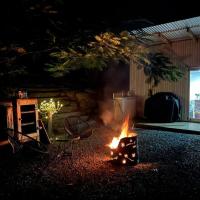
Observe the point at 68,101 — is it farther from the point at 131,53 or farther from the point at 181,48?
the point at 131,53

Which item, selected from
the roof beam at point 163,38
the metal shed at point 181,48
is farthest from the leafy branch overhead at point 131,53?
the roof beam at point 163,38

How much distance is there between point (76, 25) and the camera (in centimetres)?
388

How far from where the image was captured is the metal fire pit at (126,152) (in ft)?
19.4

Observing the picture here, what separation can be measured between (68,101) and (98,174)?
6.92 metres

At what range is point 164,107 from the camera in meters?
11.6

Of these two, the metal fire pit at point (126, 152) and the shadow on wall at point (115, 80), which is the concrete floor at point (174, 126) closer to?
the shadow on wall at point (115, 80)

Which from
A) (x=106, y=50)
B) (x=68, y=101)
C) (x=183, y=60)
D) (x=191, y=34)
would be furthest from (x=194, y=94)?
(x=106, y=50)

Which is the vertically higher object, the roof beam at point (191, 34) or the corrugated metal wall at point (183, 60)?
the roof beam at point (191, 34)

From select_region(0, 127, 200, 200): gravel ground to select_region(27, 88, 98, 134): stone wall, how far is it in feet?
9.42

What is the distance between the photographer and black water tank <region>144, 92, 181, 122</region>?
37.8 ft

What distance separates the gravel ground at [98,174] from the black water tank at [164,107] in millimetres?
3665

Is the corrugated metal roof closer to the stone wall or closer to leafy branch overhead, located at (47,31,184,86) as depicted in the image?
the stone wall

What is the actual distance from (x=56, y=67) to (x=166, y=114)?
784cm

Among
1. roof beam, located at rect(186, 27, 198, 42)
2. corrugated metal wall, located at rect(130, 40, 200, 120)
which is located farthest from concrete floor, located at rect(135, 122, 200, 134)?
roof beam, located at rect(186, 27, 198, 42)
